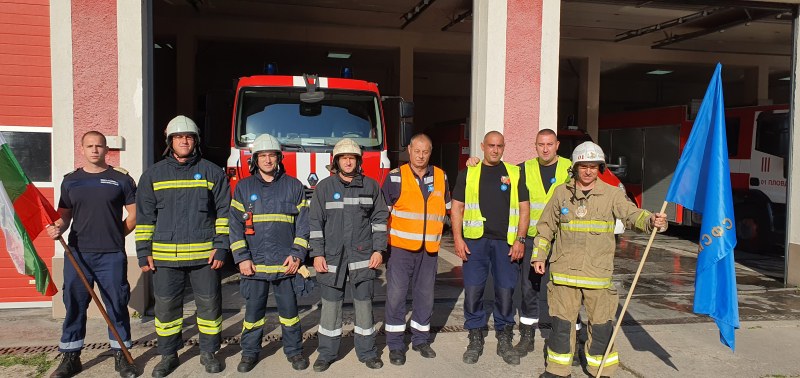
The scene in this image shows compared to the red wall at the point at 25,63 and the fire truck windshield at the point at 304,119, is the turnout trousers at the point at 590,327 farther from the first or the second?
the red wall at the point at 25,63

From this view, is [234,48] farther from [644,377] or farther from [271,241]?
[644,377]

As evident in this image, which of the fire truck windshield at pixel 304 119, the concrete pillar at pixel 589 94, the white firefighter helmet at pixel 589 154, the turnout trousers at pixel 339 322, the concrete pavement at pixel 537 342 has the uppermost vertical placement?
the concrete pillar at pixel 589 94

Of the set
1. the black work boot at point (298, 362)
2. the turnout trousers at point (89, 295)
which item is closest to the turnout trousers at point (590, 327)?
the black work boot at point (298, 362)

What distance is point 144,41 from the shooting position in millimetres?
5688

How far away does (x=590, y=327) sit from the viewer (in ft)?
13.0

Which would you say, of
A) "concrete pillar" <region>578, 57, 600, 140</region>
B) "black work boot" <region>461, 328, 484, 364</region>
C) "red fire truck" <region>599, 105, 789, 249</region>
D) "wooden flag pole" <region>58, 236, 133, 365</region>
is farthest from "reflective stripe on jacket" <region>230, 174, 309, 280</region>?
"concrete pillar" <region>578, 57, 600, 140</region>

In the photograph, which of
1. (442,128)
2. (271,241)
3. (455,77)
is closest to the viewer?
(271,241)

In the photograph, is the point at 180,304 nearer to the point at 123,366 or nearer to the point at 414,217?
the point at 123,366

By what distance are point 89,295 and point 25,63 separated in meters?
2.95

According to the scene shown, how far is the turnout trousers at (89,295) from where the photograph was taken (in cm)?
411

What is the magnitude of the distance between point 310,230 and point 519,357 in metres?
1.88

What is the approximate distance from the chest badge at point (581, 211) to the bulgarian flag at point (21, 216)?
12.0 feet

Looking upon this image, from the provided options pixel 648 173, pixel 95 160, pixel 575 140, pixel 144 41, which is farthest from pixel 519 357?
pixel 648 173

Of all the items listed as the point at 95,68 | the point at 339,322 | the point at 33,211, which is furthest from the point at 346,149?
the point at 95,68
